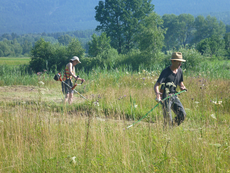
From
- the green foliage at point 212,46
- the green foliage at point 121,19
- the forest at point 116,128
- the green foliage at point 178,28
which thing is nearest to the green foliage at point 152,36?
the forest at point 116,128

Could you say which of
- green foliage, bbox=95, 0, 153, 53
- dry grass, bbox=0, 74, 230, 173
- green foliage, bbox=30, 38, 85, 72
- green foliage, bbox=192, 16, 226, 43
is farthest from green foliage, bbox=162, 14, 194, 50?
dry grass, bbox=0, 74, 230, 173

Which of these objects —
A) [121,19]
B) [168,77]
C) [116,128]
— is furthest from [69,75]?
[121,19]

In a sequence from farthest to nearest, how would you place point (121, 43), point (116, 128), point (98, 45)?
point (121, 43), point (98, 45), point (116, 128)

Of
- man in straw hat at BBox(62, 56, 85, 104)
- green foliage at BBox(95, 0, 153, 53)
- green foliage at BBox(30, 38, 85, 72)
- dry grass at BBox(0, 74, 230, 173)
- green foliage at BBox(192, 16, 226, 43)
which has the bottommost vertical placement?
dry grass at BBox(0, 74, 230, 173)

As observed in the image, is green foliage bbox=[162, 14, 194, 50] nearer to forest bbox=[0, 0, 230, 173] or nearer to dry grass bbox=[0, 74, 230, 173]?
forest bbox=[0, 0, 230, 173]

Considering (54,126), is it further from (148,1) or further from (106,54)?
(148,1)

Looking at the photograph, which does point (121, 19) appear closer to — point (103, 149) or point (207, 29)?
point (103, 149)

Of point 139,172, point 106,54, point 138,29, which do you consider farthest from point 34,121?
point 138,29

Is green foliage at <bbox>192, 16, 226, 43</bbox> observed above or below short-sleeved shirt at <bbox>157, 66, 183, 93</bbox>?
above

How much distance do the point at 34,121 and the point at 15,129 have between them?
0.40m

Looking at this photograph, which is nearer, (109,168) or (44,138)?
(109,168)

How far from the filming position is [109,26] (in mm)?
36375

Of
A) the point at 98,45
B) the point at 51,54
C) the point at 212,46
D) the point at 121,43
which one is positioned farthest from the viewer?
the point at 121,43

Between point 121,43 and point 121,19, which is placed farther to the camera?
point 121,43
